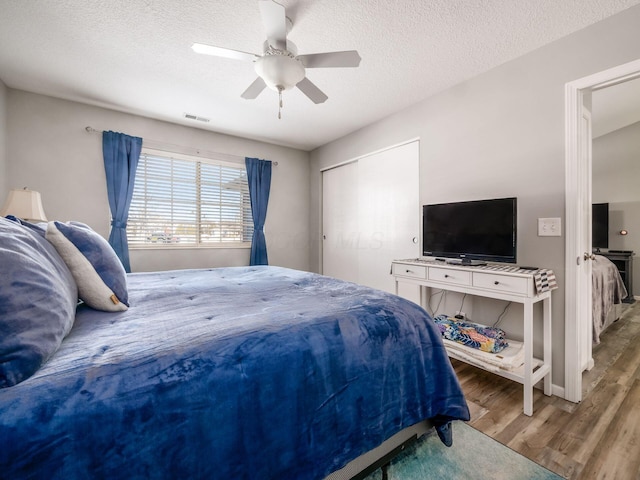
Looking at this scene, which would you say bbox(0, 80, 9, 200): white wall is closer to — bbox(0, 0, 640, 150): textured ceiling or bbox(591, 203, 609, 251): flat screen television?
bbox(0, 0, 640, 150): textured ceiling

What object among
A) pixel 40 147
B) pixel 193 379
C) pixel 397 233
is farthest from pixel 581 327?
pixel 40 147

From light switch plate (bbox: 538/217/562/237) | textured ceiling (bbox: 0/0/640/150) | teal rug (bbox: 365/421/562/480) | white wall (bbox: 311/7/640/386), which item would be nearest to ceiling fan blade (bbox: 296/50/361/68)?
textured ceiling (bbox: 0/0/640/150)

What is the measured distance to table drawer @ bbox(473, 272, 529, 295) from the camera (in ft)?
5.99

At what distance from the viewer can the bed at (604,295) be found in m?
2.59

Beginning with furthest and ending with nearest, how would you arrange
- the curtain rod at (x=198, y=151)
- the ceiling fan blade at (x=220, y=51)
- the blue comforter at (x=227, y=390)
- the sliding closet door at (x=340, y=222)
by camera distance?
1. the sliding closet door at (x=340, y=222)
2. the curtain rod at (x=198, y=151)
3. the ceiling fan blade at (x=220, y=51)
4. the blue comforter at (x=227, y=390)

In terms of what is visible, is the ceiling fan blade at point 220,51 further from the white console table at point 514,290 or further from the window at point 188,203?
the window at point 188,203

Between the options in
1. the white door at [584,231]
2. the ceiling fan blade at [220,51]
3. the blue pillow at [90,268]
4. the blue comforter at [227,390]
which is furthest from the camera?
the white door at [584,231]

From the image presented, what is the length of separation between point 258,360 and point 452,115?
283cm

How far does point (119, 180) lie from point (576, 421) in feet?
14.8

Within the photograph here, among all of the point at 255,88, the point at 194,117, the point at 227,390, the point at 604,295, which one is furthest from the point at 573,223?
the point at 194,117

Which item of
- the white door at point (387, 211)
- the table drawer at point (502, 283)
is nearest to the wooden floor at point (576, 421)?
the table drawer at point (502, 283)

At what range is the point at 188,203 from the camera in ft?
12.2

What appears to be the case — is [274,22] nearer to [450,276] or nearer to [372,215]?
[450,276]

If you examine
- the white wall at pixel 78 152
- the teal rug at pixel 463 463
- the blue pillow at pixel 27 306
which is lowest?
the teal rug at pixel 463 463
